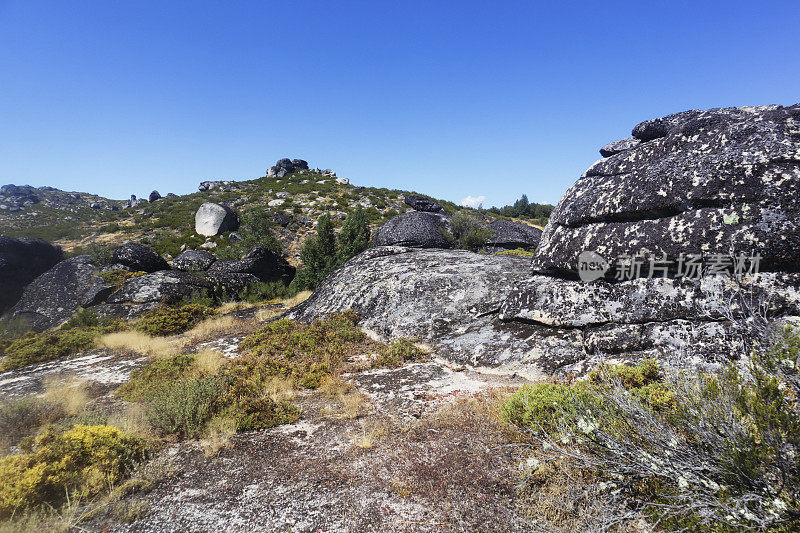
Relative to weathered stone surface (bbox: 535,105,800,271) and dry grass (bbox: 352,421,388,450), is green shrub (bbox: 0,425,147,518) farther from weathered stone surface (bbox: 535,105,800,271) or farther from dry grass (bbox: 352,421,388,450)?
weathered stone surface (bbox: 535,105,800,271)

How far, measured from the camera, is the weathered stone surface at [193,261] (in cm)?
2355

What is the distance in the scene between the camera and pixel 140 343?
12.4 metres

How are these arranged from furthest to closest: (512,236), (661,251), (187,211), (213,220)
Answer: (187,211) < (213,220) < (512,236) < (661,251)

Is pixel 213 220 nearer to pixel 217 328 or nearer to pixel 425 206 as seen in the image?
pixel 217 328

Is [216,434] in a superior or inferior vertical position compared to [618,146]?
inferior

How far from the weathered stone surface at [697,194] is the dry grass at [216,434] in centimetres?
811

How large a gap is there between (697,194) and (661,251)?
1.33 meters

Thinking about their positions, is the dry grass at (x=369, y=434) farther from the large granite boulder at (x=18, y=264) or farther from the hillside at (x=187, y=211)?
the hillside at (x=187, y=211)

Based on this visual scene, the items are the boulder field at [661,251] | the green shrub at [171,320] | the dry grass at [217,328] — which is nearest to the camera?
the boulder field at [661,251]

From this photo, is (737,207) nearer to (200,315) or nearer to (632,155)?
(632,155)

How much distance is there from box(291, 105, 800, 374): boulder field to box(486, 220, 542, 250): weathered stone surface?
1704 centimetres

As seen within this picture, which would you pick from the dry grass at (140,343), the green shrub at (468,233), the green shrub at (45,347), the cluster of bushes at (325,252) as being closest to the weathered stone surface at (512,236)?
the green shrub at (468,233)

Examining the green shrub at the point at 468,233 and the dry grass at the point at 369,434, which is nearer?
the dry grass at the point at 369,434

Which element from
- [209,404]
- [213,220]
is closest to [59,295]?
[213,220]
